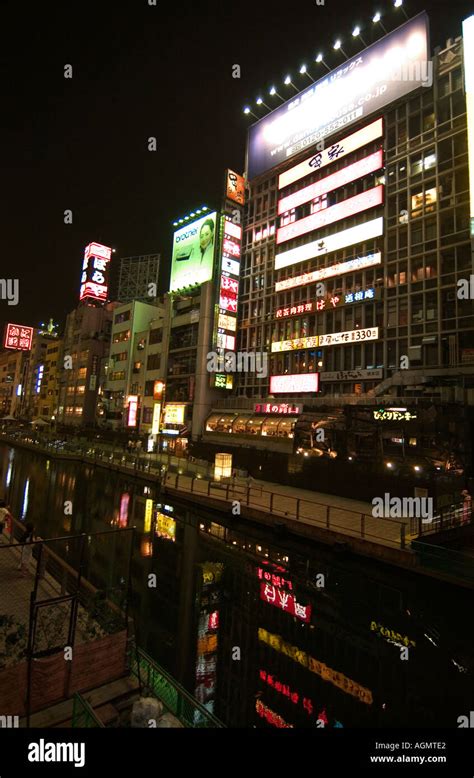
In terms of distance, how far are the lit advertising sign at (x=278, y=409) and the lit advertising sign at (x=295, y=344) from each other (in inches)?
239

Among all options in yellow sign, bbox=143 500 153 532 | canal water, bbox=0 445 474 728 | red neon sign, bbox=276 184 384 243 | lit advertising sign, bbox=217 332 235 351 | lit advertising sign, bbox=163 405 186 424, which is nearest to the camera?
canal water, bbox=0 445 474 728

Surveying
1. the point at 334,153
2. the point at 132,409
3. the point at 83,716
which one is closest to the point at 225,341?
the point at 132,409

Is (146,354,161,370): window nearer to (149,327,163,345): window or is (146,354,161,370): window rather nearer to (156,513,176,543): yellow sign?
(149,327,163,345): window

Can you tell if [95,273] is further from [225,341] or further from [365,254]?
[365,254]

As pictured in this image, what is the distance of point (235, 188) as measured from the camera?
47781 millimetres

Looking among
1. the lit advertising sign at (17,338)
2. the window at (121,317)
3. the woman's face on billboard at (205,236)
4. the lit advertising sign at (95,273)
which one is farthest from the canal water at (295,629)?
the lit advertising sign at (17,338)

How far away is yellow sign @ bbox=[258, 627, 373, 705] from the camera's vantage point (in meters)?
8.48

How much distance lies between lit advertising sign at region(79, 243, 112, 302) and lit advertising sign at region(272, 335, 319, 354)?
135 ft

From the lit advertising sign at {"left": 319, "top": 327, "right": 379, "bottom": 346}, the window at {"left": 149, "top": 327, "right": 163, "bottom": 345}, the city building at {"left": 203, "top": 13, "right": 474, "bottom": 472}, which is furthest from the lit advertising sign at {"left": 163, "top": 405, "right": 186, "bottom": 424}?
the lit advertising sign at {"left": 319, "top": 327, "right": 379, "bottom": 346}

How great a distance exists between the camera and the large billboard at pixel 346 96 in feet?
114

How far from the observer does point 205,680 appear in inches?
342

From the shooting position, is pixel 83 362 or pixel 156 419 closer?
pixel 156 419

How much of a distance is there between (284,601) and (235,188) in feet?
155

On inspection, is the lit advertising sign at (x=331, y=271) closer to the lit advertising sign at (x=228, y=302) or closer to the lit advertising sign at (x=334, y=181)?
the lit advertising sign at (x=228, y=302)
